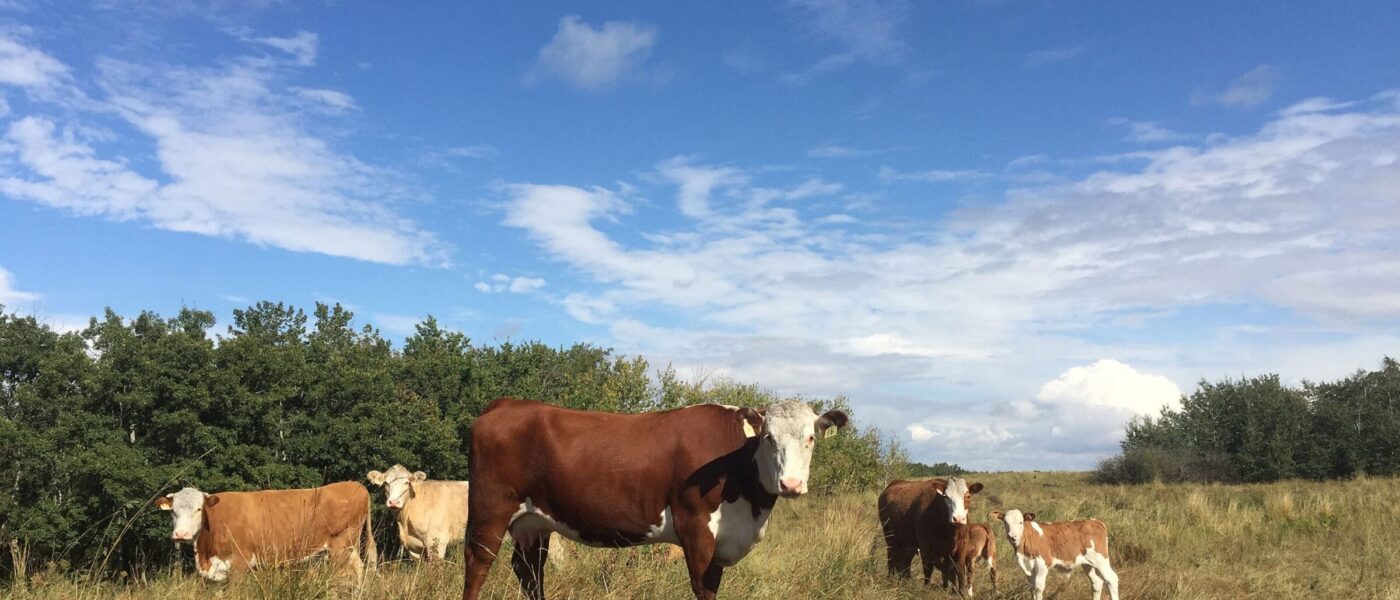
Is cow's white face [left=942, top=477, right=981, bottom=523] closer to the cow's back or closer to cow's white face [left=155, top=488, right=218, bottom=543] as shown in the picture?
the cow's back

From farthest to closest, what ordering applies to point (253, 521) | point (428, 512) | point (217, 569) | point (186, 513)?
point (428, 512), point (253, 521), point (186, 513), point (217, 569)

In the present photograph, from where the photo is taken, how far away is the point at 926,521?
11445mm

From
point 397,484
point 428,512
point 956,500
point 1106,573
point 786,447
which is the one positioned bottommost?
point 1106,573

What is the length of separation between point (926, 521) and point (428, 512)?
30.1 ft

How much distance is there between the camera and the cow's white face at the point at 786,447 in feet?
19.9

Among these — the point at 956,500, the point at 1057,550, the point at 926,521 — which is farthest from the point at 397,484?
the point at 1057,550

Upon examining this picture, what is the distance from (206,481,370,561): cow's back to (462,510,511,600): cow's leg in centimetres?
712

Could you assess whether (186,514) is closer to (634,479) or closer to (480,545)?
(480,545)

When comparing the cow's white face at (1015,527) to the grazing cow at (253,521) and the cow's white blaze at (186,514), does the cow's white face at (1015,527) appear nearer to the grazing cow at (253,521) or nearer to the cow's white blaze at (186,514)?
the grazing cow at (253,521)

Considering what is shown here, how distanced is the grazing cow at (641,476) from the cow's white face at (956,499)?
4582 millimetres

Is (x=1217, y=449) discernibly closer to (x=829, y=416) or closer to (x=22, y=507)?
(x=829, y=416)

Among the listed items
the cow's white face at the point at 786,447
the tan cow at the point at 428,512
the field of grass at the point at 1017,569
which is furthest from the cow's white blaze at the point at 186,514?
the cow's white face at the point at 786,447

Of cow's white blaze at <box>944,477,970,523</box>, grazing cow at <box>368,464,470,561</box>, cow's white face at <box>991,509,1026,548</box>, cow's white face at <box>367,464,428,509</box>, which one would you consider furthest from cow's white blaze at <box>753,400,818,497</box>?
grazing cow at <box>368,464,470,561</box>

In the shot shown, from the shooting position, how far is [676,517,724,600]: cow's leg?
248 inches
